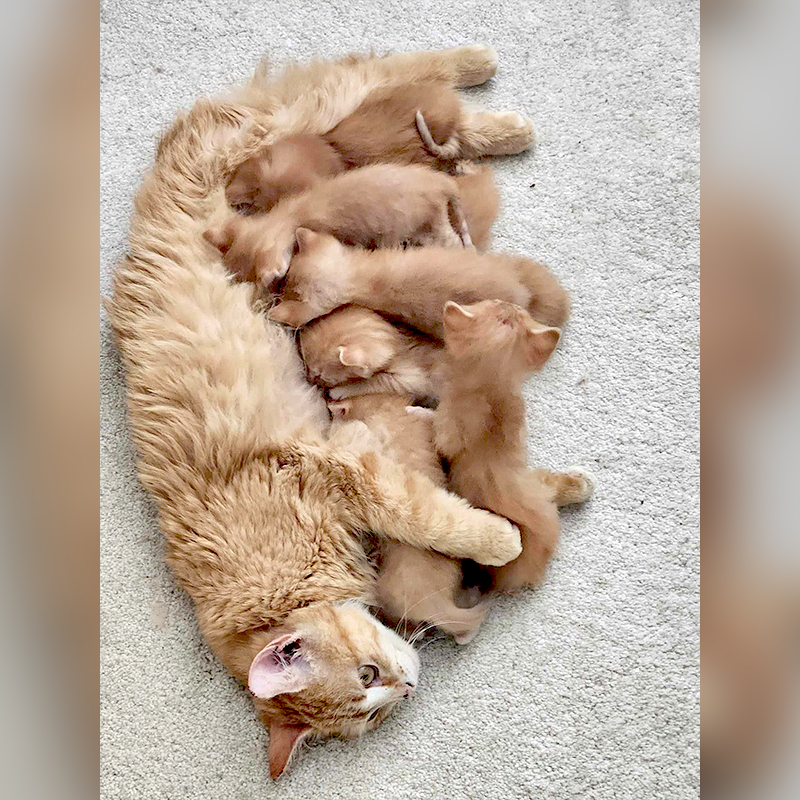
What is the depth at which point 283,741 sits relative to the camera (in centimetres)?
125

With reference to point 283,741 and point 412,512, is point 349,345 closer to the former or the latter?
point 412,512

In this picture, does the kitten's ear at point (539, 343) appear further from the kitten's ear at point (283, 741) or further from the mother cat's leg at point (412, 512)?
the kitten's ear at point (283, 741)

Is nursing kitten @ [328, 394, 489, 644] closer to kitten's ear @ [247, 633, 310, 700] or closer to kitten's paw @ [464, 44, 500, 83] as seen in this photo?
kitten's ear @ [247, 633, 310, 700]

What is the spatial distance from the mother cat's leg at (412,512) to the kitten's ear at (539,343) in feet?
0.96

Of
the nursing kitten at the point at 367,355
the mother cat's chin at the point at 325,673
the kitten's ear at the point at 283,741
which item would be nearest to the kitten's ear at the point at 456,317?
the nursing kitten at the point at 367,355

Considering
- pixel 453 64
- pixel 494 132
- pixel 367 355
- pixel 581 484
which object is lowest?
pixel 581 484

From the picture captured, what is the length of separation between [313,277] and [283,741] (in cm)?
85

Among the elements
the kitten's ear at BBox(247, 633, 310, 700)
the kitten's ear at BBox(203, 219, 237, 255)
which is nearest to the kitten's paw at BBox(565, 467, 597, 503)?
the kitten's ear at BBox(247, 633, 310, 700)

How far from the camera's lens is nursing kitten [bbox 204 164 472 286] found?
1.31 metres

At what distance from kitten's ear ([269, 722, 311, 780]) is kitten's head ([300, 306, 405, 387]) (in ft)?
2.07

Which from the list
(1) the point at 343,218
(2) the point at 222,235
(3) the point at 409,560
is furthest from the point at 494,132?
(3) the point at 409,560
